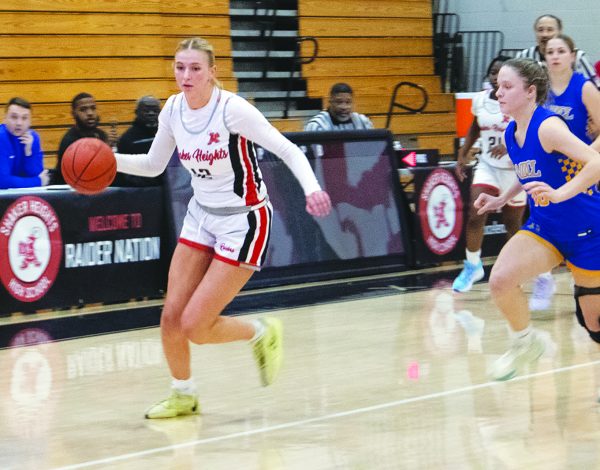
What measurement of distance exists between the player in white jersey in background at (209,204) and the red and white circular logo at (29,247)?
325cm

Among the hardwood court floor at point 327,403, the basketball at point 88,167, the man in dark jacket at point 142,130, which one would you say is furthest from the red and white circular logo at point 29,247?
the basketball at point 88,167

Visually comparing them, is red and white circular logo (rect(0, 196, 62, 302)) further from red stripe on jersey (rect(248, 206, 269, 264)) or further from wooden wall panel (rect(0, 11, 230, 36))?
wooden wall panel (rect(0, 11, 230, 36))

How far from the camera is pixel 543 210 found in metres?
→ 5.40

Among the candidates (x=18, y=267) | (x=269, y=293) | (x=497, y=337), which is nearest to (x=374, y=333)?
(x=497, y=337)

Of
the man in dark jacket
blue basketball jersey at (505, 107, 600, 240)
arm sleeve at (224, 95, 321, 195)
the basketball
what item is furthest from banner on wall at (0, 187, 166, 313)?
blue basketball jersey at (505, 107, 600, 240)

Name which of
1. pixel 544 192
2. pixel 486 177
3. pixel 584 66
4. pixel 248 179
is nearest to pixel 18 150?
pixel 486 177

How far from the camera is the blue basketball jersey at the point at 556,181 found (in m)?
5.28

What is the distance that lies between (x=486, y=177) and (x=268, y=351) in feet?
13.1

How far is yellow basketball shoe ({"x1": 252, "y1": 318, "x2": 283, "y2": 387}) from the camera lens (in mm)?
5766

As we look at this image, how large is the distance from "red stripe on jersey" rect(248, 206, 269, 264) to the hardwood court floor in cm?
77

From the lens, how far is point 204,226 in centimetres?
543

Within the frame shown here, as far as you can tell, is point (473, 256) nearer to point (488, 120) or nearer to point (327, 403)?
point (488, 120)

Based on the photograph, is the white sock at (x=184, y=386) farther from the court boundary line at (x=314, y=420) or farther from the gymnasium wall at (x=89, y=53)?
the gymnasium wall at (x=89, y=53)

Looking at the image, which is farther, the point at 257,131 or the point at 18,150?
the point at 18,150
